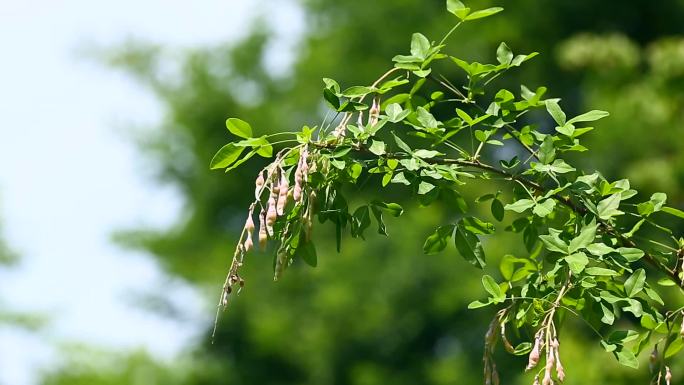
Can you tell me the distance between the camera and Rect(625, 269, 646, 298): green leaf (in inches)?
95.5

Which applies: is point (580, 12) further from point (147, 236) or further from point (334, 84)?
point (334, 84)

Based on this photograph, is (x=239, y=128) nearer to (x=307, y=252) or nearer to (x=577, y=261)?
(x=307, y=252)

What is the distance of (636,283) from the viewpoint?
2432mm

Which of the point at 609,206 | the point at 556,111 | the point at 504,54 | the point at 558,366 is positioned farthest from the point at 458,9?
the point at 558,366

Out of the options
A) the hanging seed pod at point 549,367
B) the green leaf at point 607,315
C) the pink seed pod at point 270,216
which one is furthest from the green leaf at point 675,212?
the pink seed pod at point 270,216

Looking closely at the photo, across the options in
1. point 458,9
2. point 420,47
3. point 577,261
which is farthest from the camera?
point 458,9

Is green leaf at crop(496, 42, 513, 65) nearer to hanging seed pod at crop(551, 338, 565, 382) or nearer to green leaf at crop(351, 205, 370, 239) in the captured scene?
green leaf at crop(351, 205, 370, 239)

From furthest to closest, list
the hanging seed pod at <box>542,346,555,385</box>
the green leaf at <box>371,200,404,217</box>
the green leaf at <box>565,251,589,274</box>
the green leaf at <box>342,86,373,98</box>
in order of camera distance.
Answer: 1. the green leaf at <box>371,200,404,217</box>
2. the green leaf at <box>342,86,373,98</box>
3. the green leaf at <box>565,251,589,274</box>
4. the hanging seed pod at <box>542,346,555,385</box>

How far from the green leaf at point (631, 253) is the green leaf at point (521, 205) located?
18 centimetres

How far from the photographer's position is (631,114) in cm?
1110

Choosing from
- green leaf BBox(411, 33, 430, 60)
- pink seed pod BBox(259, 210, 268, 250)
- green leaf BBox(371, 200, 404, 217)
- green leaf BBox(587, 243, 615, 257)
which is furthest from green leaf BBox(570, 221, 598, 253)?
pink seed pod BBox(259, 210, 268, 250)

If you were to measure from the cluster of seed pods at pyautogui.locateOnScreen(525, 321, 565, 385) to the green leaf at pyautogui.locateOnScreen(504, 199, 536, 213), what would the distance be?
0.26 metres

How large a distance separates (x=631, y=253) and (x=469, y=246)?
0.33m

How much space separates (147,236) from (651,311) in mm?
14522
